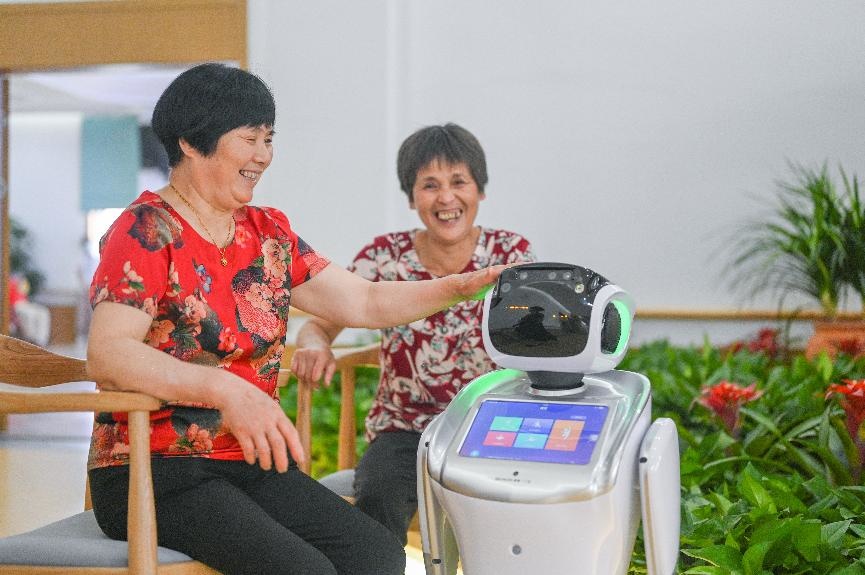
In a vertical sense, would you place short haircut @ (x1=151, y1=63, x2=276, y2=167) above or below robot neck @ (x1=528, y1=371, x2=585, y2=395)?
above

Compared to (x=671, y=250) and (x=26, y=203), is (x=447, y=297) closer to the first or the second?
(x=671, y=250)

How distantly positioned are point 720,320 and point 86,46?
3566mm

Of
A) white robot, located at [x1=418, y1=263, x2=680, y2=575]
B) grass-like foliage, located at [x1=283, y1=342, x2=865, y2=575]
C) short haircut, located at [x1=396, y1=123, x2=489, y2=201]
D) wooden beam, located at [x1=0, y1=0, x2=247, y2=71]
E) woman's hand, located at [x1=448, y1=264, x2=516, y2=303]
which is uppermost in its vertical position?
wooden beam, located at [x1=0, y1=0, x2=247, y2=71]

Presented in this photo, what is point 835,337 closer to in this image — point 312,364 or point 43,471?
point 312,364

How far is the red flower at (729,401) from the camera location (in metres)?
2.71

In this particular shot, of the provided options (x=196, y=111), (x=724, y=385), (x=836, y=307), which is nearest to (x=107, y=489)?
(x=196, y=111)

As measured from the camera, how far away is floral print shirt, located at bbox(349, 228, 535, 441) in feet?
8.05

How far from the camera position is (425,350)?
2.49 meters

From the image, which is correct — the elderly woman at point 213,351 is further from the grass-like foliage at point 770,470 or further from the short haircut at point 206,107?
the grass-like foliage at point 770,470

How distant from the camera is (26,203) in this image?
13.5m

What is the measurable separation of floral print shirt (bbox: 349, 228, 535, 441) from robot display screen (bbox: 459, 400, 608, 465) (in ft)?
2.74

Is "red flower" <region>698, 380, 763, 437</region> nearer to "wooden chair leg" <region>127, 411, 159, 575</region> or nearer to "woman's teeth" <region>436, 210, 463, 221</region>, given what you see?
"woman's teeth" <region>436, 210, 463, 221</region>

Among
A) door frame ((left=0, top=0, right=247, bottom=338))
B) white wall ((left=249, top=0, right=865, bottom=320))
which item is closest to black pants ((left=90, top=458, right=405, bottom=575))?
white wall ((left=249, top=0, right=865, bottom=320))


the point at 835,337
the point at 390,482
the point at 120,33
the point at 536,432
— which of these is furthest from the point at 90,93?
the point at 536,432
